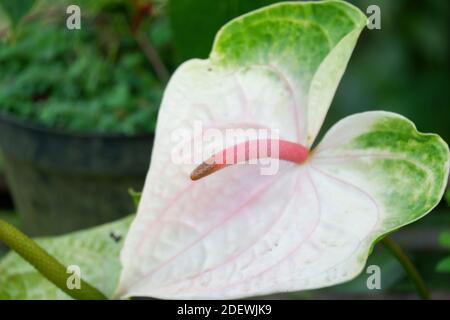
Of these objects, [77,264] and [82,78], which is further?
[82,78]

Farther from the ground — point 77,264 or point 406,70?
point 77,264

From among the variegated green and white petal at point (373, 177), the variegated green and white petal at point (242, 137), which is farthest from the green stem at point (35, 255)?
the variegated green and white petal at point (373, 177)

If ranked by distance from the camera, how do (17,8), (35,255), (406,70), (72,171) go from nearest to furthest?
(35,255) → (17,8) → (72,171) → (406,70)

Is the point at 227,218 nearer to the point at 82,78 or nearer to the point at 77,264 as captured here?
the point at 77,264

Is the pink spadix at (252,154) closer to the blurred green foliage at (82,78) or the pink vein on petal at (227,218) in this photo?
the pink vein on petal at (227,218)

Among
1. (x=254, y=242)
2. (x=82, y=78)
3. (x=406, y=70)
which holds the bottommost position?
(x=406, y=70)

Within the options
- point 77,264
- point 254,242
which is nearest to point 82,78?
point 77,264

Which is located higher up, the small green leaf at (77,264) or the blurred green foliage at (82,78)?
the small green leaf at (77,264)

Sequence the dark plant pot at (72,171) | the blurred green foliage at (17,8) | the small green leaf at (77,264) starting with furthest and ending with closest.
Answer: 1. the dark plant pot at (72,171)
2. the blurred green foliage at (17,8)
3. the small green leaf at (77,264)
